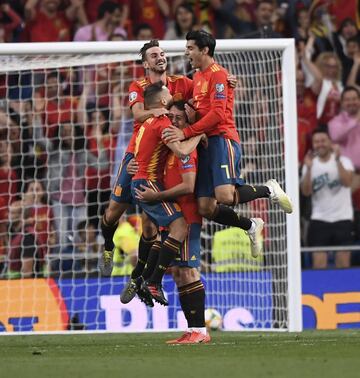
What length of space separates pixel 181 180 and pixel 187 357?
2413 mm

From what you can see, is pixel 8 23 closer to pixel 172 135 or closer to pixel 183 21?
pixel 183 21

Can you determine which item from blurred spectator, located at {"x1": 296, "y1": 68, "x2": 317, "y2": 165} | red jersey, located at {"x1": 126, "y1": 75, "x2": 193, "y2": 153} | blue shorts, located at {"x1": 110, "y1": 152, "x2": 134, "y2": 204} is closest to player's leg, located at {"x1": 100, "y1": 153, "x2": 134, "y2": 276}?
blue shorts, located at {"x1": 110, "y1": 152, "x2": 134, "y2": 204}

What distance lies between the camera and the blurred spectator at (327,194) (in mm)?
17328

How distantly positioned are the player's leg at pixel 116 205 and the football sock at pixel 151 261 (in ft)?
2.07

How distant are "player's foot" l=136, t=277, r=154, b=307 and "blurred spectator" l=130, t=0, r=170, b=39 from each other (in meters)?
7.86

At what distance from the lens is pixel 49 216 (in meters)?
15.9

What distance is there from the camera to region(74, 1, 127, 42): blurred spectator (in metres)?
18.5

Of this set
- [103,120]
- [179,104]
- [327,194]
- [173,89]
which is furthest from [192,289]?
[327,194]

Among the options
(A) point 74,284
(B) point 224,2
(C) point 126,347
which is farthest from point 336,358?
(B) point 224,2

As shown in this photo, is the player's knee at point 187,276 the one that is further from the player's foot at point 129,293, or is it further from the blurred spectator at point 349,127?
the blurred spectator at point 349,127

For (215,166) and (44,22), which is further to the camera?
(44,22)

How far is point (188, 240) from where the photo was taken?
1135 cm

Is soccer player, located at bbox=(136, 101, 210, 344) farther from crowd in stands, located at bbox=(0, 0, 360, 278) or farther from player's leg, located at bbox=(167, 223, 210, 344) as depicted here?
crowd in stands, located at bbox=(0, 0, 360, 278)

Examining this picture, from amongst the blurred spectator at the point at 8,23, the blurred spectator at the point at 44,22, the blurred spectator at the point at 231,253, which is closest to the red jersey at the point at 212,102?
the blurred spectator at the point at 231,253
